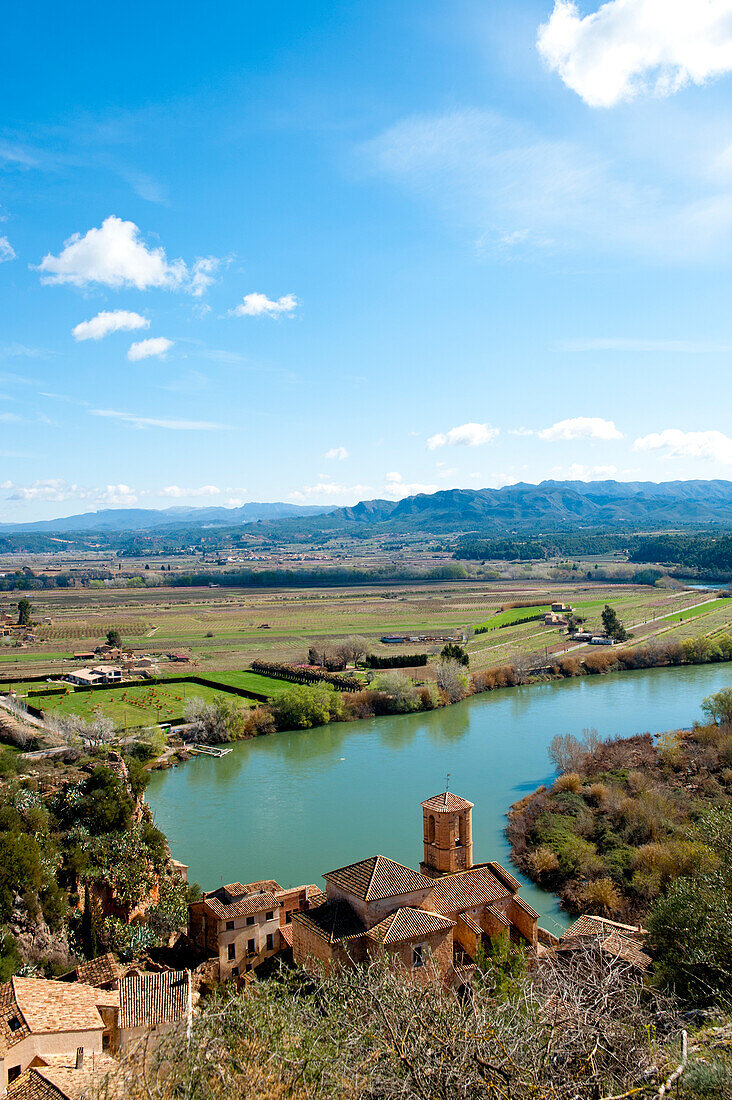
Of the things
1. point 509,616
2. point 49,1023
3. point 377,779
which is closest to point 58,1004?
point 49,1023

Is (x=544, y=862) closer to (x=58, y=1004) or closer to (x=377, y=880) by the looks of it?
(x=377, y=880)

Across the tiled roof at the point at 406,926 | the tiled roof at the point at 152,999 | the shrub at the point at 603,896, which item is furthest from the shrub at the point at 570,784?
the tiled roof at the point at 152,999

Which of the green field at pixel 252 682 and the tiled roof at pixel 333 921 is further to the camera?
the green field at pixel 252 682

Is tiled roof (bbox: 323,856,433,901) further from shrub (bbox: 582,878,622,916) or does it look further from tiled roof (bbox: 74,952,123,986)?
shrub (bbox: 582,878,622,916)

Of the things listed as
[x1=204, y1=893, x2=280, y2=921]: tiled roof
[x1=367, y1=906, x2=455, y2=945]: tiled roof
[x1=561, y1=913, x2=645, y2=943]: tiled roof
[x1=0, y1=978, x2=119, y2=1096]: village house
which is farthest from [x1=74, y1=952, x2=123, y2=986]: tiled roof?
[x1=561, y1=913, x2=645, y2=943]: tiled roof

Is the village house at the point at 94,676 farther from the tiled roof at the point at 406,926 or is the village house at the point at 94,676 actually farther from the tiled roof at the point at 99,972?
the tiled roof at the point at 406,926

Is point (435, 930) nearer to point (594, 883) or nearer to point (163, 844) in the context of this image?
point (594, 883)
